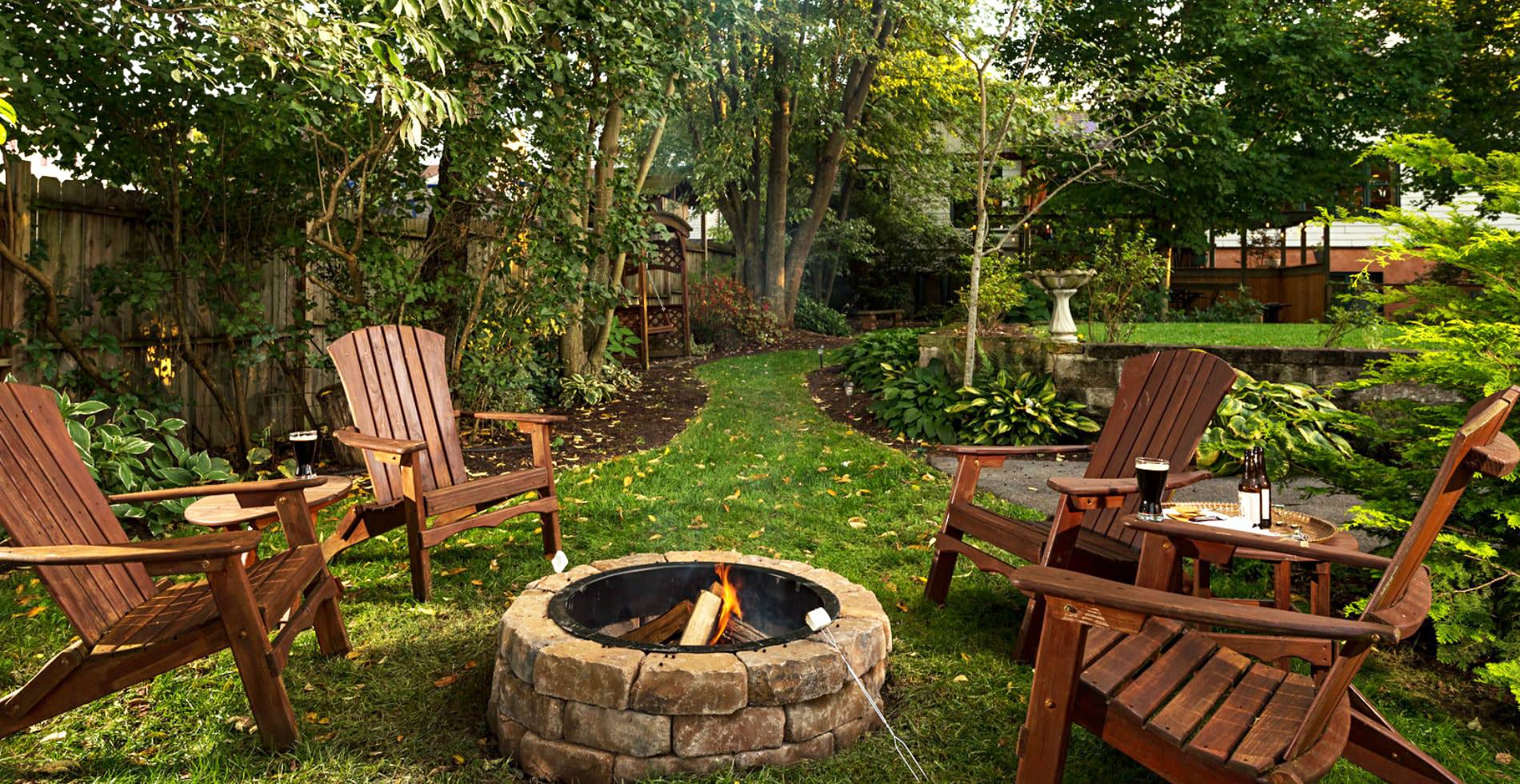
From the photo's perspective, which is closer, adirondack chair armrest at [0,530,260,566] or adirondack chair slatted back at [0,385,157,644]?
adirondack chair armrest at [0,530,260,566]

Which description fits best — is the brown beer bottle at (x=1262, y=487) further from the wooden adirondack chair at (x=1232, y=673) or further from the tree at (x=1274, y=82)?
the tree at (x=1274, y=82)

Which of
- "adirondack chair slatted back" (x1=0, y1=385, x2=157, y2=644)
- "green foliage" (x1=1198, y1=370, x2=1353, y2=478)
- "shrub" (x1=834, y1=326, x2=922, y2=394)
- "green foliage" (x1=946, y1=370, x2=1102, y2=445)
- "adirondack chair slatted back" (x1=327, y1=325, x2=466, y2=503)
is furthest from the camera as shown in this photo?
"shrub" (x1=834, y1=326, x2=922, y2=394)

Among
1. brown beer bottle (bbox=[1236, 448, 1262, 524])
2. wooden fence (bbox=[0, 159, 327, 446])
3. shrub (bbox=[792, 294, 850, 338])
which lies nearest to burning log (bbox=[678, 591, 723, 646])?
brown beer bottle (bbox=[1236, 448, 1262, 524])

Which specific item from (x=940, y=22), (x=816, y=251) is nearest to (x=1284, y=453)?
(x=940, y=22)

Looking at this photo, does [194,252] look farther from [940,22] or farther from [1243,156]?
[1243,156]

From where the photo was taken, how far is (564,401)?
25.4 ft

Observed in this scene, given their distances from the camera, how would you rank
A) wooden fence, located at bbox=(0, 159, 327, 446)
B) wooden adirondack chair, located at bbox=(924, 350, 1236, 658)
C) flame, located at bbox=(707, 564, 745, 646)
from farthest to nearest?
wooden fence, located at bbox=(0, 159, 327, 446)
wooden adirondack chair, located at bbox=(924, 350, 1236, 658)
flame, located at bbox=(707, 564, 745, 646)

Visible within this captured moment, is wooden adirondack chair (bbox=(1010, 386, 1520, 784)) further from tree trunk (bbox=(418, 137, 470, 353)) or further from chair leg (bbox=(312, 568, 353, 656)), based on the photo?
tree trunk (bbox=(418, 137, 470, 353))

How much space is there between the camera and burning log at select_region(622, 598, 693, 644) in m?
2.60

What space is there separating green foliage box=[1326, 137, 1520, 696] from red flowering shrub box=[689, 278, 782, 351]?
409 inches

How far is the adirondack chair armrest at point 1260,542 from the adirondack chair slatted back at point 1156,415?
2.01 feet

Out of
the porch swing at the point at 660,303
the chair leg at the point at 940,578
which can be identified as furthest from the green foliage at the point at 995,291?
the chair leg at the point at 940,578

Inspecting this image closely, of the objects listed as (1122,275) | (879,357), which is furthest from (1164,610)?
(879,357)

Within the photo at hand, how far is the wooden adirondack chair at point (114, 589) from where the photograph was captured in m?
2.03
